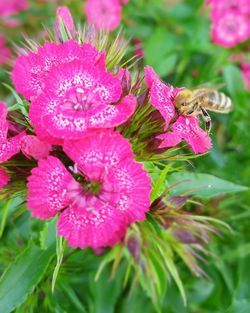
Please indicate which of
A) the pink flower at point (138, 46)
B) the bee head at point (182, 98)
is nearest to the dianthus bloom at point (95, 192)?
the bee head at point (182, 98)

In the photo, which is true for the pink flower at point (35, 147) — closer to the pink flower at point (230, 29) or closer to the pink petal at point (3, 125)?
the pink petal at point (3, 125)

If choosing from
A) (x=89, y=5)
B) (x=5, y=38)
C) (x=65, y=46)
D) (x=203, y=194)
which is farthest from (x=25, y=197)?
(x=5, y=38)

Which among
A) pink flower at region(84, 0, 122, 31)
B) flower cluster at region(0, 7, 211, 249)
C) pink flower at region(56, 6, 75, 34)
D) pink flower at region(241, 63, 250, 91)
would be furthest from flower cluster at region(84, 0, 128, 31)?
flower cluster at region(0, 7, 211, 249)

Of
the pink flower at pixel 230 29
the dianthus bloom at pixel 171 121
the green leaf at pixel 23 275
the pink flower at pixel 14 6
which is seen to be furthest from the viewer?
the pink flower at pixel 14 6

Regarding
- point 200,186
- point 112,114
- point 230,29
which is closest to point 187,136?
point 112,114

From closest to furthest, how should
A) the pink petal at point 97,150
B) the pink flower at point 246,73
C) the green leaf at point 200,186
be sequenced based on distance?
the pink petal at point 97,150, the green leaf at point 200,186, the pink flower at point 246,73

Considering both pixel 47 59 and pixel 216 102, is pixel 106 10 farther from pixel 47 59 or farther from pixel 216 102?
pixel 47 59

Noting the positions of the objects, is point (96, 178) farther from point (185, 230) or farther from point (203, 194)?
point (203, 194)

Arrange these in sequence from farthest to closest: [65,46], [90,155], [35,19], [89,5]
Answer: [35,19], [89,5], [65,46], [90,155]
